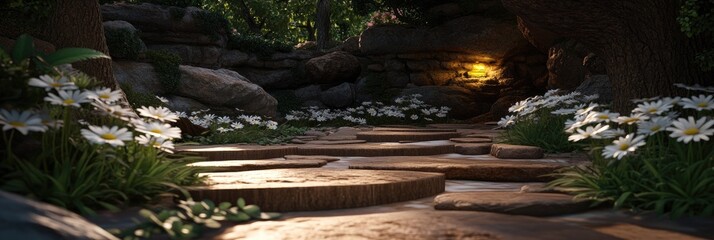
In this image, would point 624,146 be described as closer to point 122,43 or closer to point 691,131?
point 691,131

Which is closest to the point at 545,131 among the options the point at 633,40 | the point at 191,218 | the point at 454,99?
the point at 633,40

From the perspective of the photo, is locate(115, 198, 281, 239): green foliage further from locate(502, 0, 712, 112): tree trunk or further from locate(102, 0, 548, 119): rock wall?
locate(102, 0, 548, 119): rock wall

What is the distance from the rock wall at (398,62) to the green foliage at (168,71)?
5.31m

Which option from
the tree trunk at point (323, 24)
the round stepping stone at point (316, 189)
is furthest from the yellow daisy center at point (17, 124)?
the tree trunk at point (323, 24)

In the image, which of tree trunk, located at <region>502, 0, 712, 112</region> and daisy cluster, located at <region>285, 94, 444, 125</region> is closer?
tree trunk, located at <region>502, 0, 712, 112</region>

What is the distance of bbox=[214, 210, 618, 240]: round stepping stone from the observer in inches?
98.7

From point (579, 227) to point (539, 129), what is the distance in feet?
13.7

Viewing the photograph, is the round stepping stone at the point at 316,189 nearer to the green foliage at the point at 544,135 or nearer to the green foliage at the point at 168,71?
the green foliage at the point at 544,135

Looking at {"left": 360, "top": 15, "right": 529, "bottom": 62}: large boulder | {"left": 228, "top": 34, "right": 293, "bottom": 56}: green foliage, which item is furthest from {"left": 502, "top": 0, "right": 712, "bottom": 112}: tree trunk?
{"left": 228, "top": 34, "right": 293, "bottom": 56}: green foliage

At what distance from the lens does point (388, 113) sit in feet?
49.6

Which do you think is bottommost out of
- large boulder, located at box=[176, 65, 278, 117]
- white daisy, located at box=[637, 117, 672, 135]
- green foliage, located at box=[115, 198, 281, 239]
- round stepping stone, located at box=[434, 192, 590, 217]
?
green foliage, located at box=[115, 198, 281, 239]

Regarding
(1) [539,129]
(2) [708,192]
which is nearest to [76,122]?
(2) [708,192]

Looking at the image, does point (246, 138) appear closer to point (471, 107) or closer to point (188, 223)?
point (188, 223)

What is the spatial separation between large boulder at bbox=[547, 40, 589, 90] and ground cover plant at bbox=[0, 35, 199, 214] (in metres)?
10.3
